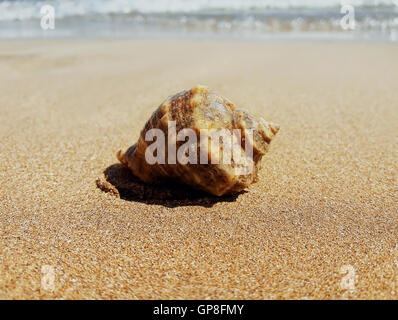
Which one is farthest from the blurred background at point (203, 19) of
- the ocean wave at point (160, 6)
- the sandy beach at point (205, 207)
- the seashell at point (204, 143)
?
the seashell at point (204, 143)

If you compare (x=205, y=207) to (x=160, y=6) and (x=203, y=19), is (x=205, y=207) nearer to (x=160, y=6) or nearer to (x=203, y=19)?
(x=203, y=19)

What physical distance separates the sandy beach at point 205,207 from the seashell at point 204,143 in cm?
20

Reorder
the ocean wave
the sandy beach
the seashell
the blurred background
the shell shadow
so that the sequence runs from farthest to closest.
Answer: the ocean wave < the blurred background < the shell shadow < the seashell < the sandy beach

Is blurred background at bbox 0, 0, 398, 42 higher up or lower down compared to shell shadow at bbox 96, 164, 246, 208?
higher up

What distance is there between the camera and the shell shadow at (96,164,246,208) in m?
2.50

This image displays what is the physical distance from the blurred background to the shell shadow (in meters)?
7.13

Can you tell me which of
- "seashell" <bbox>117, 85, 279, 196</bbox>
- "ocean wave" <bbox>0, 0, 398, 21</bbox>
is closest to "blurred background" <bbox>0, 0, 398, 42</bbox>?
"ocean wave" <bbox>0, 0, 398, 21</bbox>

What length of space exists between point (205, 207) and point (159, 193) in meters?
0.33

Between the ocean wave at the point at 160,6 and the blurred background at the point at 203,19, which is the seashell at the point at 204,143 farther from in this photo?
the ocean wave at the point at 160,6

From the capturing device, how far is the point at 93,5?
479 inches

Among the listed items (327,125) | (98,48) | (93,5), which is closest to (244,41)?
(98,48)

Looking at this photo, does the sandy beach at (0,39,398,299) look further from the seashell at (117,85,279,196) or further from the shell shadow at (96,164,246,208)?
the seashell at (117,85,279,196)
